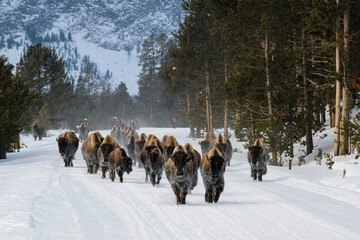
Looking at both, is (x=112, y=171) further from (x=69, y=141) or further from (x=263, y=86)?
(x=263, y=86)

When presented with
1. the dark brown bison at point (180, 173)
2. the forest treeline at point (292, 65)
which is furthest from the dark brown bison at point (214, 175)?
the forest treeline at point (292, 65)

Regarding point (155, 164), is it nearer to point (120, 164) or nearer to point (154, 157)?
point (154, 157)

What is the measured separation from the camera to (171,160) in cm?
1030

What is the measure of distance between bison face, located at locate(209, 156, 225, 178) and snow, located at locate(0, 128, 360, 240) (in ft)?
2.51

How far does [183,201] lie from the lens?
31.7ft

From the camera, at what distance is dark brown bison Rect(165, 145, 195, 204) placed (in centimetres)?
929

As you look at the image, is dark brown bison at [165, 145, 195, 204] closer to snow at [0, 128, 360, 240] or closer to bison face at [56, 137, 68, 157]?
snow at [0, 128, 360, 240]

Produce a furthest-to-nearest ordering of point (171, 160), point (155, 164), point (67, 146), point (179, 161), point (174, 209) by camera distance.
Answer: point (67, 146)
point (155, 164)
point (171, 160)
point (179, 161)
point (174, 209)

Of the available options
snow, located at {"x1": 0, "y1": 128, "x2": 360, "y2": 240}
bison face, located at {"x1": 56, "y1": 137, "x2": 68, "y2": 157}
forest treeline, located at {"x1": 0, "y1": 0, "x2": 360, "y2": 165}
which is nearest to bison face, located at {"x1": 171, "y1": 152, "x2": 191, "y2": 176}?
snow, located at {"x1": 0, "y1": 128, "x2": 360, "y2": 240}

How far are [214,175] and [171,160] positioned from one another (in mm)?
1323

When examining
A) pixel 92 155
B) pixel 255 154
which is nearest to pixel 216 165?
pixel 255 154

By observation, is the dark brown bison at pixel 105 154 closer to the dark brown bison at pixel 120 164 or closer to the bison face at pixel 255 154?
the dark brown bison at pixel 120 164

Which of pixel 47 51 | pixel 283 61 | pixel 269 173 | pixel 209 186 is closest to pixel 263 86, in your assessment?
pixel 283 61

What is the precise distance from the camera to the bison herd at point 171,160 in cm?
962
